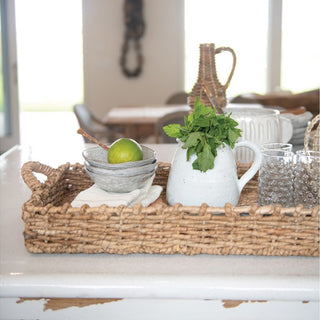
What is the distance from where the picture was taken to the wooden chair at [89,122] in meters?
3.52

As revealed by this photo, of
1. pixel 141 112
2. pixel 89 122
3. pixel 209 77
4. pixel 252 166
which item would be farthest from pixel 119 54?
pixel 252 166

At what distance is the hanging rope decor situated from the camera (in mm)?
5871

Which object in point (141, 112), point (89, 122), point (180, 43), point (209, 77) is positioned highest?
point (180, 43)

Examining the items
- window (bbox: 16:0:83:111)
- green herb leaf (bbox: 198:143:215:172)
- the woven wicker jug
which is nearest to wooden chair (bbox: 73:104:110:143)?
the woven wicker jug

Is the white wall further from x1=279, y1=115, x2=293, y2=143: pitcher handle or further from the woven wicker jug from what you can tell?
x1=279, y1=115, x2=293, y2=143: pitcher handle

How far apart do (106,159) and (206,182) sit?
227 millimetres

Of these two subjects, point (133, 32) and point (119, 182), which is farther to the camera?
point (133, 32)

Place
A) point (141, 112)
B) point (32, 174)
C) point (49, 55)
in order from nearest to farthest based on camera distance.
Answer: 1. point (32, 174)
2. point (141, 112)
3. point (49, 55)

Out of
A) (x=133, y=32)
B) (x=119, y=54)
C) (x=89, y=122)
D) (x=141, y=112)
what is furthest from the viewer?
(x=119, y=54)

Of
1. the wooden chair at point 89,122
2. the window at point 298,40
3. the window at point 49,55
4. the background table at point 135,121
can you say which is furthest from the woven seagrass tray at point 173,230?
the window at point 49,55

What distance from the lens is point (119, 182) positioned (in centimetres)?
76

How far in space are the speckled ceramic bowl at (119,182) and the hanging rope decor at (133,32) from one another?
5.36 metres

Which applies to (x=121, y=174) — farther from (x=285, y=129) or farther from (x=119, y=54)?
(x=119, y=54)

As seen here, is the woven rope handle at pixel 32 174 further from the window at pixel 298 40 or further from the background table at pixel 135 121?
the window at pixel 298 40
